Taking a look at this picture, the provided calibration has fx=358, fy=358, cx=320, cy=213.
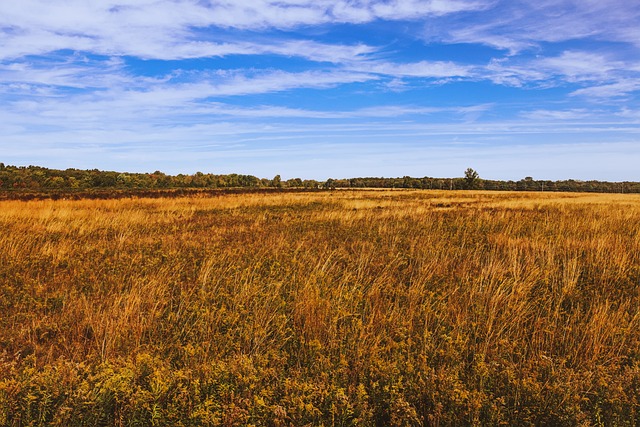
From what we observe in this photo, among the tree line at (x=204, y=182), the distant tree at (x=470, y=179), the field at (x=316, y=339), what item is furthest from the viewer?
the distant tree at (x=470, y=179)

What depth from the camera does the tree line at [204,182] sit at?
5191 cm

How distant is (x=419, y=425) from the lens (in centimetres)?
256

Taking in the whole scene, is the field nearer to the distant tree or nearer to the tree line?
the tree line

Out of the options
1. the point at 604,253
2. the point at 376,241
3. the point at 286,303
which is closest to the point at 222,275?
the point at 286,303

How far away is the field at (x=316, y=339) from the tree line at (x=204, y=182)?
48376 millimetres

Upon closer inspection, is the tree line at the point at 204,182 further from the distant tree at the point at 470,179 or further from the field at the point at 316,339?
the field at the point at 316,339

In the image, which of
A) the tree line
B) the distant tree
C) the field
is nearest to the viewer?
the field

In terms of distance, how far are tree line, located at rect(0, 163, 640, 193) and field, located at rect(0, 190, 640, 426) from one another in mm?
48376

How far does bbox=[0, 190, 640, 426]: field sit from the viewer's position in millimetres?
2609

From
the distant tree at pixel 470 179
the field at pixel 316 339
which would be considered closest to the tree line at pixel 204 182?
the distant tree at pixel 470 179

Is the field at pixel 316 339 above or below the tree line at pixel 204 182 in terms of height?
below

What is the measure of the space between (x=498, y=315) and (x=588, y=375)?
134cm

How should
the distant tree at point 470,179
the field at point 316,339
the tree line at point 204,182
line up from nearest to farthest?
the field at point 316,339 → the tree line at point 204,182 → the distant tree at point 470,179

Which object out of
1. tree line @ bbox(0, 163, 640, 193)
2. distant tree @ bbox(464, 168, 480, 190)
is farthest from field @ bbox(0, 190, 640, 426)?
distant tree @ bbox(464, 168, 480, 190)
